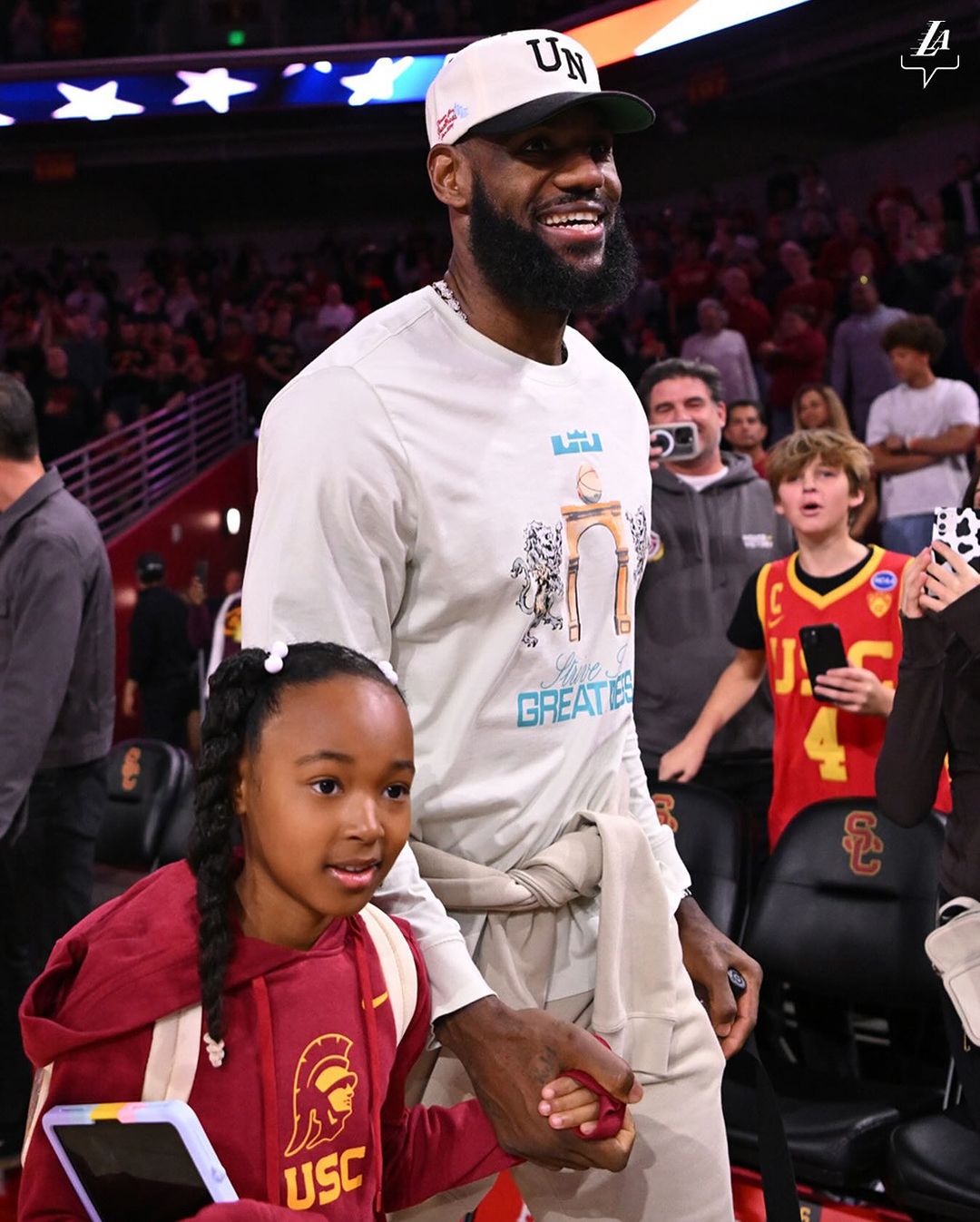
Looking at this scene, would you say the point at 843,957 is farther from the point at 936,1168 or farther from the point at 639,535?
the point at 639,535

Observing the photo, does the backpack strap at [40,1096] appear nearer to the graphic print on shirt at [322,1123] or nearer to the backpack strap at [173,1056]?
the backpack strap at [173,1056]

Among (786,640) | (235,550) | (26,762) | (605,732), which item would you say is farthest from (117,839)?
(235,550)

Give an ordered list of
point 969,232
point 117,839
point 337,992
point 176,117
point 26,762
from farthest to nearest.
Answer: point 176,117, point 969,232, point 117,839, point 26,762, point 337,992

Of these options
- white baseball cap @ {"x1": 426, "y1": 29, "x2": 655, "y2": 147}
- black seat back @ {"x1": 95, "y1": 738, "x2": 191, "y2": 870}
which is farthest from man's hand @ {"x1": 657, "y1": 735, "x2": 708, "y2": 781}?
white baseball cap @ {"x1": 426, "y1": 29, "x2": 655, "y2": 147}

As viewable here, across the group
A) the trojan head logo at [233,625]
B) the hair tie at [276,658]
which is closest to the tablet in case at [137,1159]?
the hair tie at [276,658]

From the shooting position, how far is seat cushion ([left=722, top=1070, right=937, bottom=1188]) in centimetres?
307

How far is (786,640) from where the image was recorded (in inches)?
164

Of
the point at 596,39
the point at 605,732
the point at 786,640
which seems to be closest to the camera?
the point at 605,732

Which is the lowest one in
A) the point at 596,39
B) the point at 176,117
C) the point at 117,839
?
the point at 117,839

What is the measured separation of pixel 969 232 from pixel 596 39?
336 cm

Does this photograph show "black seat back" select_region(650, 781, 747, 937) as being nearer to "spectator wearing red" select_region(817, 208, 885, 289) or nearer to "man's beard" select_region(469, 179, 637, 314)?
"man's beard" select_region(469, 179, 637, 314)

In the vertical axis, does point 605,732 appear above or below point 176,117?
below

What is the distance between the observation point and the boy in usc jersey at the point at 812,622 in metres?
4.06

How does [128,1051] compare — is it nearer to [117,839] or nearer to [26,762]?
[26,762]
